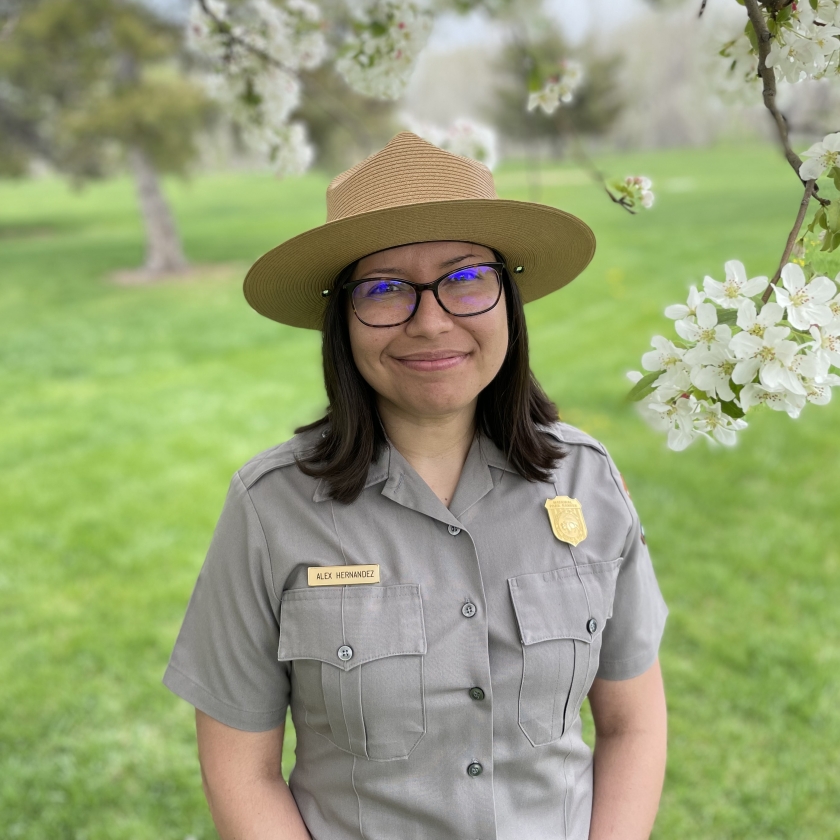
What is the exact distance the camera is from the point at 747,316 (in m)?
1.00

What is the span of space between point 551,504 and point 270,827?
799 mm

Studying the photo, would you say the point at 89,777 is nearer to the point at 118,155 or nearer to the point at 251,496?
the point at 251,496

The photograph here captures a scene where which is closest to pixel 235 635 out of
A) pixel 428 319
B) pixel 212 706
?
pixel 212 706

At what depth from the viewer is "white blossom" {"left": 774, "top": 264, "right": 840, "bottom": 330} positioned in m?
0.99

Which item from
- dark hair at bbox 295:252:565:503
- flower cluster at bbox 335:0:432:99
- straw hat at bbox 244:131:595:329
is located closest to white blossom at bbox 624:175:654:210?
straw hat at bbox 244:131:595:329

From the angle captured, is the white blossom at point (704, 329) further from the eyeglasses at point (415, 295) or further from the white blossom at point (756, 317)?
the eyeglasses at point (415, 295)

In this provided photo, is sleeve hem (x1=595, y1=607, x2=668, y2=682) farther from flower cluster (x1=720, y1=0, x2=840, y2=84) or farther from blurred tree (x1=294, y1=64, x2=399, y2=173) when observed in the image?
blurred tree (x1=294, y1=64, x2=399, y2=173)

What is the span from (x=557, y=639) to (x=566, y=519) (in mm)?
222

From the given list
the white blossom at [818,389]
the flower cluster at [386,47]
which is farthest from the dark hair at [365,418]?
the flower cluster at [386,47]

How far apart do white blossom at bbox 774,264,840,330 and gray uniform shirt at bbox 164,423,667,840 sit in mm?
663

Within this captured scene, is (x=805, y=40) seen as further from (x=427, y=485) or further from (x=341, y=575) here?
(x=341, y=575)

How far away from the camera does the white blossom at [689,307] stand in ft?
3.46

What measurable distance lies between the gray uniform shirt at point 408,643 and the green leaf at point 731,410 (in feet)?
1.71

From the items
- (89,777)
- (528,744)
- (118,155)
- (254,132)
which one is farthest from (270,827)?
(118,155)
